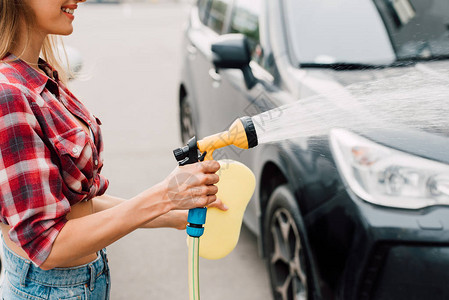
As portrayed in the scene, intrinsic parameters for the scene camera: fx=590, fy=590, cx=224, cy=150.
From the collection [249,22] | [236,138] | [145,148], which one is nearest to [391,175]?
[236,138]

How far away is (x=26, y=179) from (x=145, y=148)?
4.91 m

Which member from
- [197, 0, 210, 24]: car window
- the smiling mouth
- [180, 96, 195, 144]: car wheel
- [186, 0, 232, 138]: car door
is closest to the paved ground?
[180, 96, 195, 144]: car wheel

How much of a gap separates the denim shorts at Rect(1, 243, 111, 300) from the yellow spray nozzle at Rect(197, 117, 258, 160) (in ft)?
1.69

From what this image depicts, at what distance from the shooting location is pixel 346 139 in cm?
227

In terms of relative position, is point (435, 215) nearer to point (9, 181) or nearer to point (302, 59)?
point (302, 59)

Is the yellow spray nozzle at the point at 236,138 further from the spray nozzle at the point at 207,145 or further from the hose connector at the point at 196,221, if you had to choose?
the hose connector at the point at 196,221

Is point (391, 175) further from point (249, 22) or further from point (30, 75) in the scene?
point (249, 22)

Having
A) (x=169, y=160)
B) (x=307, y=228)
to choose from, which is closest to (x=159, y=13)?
(x=169, y=160)

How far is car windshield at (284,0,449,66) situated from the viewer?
2.85m

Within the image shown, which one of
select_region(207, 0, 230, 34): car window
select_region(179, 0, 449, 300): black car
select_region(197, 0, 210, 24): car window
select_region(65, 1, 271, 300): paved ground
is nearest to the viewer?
select_region(179, 0, 449, 300): black car

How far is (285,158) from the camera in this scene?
2635mm

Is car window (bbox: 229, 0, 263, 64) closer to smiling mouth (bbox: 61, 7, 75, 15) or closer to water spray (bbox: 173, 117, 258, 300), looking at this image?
smiling mouth (bbox: 61, 7, 75, 15)

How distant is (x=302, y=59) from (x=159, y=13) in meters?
19.3

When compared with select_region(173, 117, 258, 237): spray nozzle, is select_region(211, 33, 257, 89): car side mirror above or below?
below
